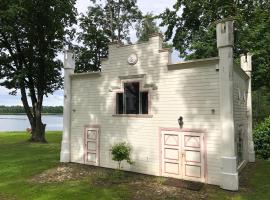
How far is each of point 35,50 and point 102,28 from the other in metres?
9.26

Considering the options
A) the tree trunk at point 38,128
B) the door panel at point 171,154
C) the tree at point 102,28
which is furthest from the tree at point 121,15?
the door panel at point 171,154

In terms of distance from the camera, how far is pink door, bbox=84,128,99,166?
1667 centimetres

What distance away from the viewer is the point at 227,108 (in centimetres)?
1220

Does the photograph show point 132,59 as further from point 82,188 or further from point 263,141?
point 263,141

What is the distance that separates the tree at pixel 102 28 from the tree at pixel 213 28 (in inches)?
222

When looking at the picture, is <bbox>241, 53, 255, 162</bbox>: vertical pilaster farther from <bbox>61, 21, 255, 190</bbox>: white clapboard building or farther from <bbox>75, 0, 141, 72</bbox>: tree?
<bbox>75, 0, 141, 72</bbox>: tree

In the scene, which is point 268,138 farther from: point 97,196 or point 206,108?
point 97,196

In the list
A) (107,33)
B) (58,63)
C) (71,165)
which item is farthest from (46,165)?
(107,33)

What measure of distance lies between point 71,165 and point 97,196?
6081mm

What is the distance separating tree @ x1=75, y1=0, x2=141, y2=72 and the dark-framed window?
17428 millimetres

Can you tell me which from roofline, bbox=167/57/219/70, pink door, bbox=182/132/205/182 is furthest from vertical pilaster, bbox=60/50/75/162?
pink door, bbox=182/132/205/182

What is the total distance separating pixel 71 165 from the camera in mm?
16938

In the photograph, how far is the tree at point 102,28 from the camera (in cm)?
3266

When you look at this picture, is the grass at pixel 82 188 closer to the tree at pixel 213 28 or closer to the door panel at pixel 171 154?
the door panel at pixel 171 154
